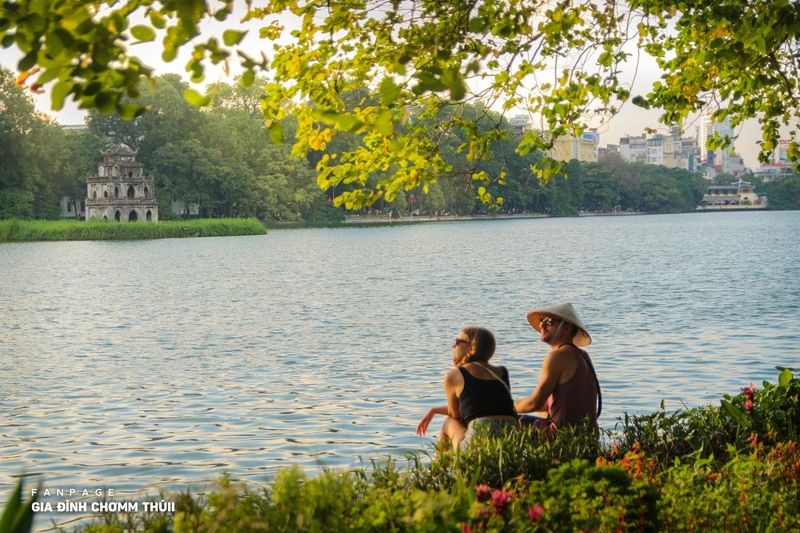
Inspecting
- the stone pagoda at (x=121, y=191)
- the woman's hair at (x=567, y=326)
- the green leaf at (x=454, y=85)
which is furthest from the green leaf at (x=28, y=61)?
the stone pagoda at (x=121, y=191)

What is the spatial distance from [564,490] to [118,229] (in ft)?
333

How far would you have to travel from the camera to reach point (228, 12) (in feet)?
15.9

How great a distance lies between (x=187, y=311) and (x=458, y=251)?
1819 inches

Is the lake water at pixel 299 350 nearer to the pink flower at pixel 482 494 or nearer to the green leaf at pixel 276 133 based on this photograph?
the pink flower at pixel 482 494


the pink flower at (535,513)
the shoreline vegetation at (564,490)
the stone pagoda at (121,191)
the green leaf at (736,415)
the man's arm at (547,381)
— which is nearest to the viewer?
the shoreline vegetation at (564,490)

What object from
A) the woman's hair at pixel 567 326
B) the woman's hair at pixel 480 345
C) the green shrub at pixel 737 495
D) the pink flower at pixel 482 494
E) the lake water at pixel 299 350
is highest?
the woman's hair at pixel 567 326

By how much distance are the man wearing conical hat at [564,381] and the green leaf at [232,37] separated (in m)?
4.36

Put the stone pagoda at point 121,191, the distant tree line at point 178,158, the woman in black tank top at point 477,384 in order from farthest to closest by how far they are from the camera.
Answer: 1. the stone pagoda at point 121,191
2. the distant tree line at point 178,158
3. the woman in black tank top at point 477,384

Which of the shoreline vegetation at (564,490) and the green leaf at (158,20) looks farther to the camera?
the shoreline vegetation at (564,490)

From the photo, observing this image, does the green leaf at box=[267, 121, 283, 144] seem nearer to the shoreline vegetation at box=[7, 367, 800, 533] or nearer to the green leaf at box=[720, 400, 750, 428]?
the shoreline vegetation at box=[7, 367, 800, 533]

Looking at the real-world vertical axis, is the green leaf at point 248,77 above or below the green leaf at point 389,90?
above

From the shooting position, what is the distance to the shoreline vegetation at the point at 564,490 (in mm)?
4715

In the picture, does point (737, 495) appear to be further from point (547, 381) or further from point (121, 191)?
point (121, 191)

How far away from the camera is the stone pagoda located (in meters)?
106
